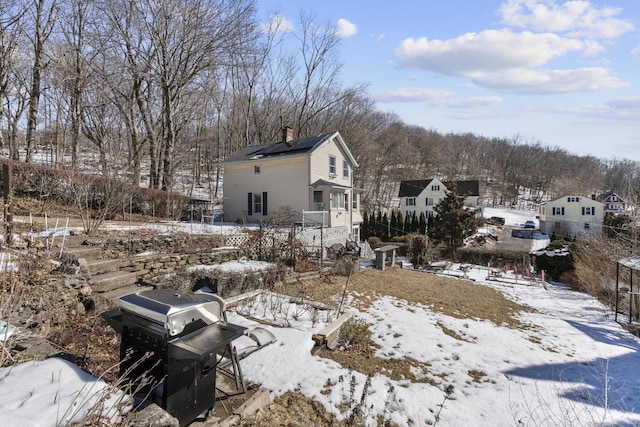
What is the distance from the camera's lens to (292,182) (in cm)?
1895

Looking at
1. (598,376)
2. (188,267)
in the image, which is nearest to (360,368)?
(598,376)

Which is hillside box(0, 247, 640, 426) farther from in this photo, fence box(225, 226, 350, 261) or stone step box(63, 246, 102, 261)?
stone step box(63, 246, 102, 261)

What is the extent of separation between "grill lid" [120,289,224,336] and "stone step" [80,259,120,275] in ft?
14.8

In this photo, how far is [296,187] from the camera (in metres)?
18.8

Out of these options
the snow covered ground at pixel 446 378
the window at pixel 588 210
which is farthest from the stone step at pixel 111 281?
the window at pixel 588 210

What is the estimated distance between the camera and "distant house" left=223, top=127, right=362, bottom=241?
18516 millimetres

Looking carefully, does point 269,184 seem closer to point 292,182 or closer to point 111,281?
point 292,182

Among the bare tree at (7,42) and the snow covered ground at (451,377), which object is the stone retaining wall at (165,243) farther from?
the bare tree at (7,42)

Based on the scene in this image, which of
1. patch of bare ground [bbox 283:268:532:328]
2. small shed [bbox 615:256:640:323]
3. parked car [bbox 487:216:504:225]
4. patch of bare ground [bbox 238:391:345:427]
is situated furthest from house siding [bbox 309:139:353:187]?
parked car [bbox 487:216:504:225]

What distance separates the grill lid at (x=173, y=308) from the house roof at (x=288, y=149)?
16130 mm

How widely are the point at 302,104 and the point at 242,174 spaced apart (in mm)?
16244

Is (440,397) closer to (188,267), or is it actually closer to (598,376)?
(598,376)

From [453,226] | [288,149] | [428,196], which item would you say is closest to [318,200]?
[288,149]

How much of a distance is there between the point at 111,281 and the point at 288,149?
14.8 meters
